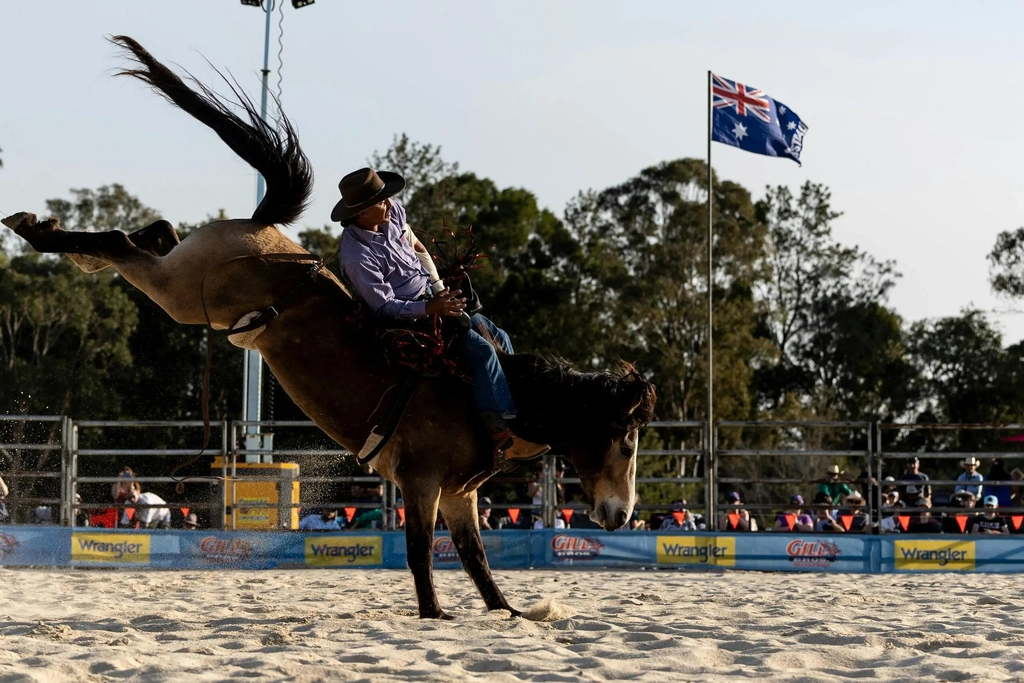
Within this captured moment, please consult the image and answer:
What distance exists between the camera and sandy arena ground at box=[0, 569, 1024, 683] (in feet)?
15.0

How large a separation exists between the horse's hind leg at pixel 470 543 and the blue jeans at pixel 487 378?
2.21 ft

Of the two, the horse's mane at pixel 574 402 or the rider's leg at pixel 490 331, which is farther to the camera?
the rider's leg at pixel 490 331

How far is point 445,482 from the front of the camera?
639 centimetres

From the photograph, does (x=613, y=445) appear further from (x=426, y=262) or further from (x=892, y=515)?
(x=892, y=515)

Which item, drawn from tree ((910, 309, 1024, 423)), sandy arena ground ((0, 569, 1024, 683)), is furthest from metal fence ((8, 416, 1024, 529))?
tree ((910, 309, 1024, 423))

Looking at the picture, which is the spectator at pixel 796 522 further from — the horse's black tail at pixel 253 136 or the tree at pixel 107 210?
the tree at pixel 107 210

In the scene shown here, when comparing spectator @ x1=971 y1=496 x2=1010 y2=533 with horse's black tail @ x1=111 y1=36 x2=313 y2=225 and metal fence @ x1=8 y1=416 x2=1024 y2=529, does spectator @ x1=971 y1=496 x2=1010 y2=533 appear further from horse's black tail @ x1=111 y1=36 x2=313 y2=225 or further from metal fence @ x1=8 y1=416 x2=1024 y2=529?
horse's black tail @ x1=111 y1=36 x2=313 y2=225

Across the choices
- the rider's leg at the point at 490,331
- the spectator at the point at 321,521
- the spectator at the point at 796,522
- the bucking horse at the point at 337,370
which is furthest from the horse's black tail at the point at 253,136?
the spectator at the point at 796,522

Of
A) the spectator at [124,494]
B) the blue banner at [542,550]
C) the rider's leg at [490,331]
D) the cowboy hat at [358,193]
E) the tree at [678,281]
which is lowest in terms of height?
the blue banner at [542,550]

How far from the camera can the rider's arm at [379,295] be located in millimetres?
6324

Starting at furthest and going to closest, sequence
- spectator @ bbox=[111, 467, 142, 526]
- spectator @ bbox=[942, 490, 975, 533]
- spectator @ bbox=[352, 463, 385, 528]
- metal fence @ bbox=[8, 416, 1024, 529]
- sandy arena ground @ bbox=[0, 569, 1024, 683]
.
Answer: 1. spectator @ bbox=[111, 467, 142, 526]
2. spectator @ bbox=[942, 490, 975, 533]
3. spectator @ bbox=[352, 463, 385, 528]
4. metal fence @ bbox=[8, 416, 1024, 529]
5. sandy arena ground @ bbox=[0, 569, 1024, 683]

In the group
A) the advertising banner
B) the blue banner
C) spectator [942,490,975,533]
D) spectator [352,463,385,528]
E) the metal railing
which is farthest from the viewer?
spectator [942,490,975,533]

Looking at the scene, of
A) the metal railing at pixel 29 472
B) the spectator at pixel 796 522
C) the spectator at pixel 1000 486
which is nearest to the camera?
the metal railing at pixel 29 472

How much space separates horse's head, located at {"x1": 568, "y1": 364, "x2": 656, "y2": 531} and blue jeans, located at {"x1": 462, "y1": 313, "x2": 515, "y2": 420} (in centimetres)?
48
